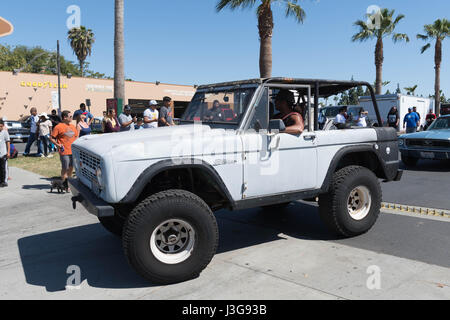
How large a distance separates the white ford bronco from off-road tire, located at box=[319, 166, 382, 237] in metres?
0.01

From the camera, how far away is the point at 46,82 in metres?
34.3

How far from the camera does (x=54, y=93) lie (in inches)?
1352

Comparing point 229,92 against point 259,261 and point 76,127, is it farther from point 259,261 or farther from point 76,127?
point 76,127

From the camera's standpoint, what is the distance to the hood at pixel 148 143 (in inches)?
134

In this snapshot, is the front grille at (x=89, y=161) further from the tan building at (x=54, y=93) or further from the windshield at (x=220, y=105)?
the tan building at (x=54, y=93)

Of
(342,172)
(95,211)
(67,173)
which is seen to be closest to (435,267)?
(342,172)

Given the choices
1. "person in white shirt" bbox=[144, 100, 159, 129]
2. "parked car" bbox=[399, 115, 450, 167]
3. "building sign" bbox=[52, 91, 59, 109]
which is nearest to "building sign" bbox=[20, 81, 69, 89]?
"building sign" bbox=[52, 91, 59, 109]

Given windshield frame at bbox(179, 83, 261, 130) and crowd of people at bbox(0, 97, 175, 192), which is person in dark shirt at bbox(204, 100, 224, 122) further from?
crowd of people at bbox(0, 97, 175, 192)

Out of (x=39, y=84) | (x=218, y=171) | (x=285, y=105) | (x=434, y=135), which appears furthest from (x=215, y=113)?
(x=39, y=84)

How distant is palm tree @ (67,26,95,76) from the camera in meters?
47.8

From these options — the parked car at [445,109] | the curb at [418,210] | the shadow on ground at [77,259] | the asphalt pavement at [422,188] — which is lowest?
the shadow on ground at [77,259]

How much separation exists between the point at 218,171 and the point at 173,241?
78 cm

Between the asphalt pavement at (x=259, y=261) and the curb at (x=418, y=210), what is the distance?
0.35m

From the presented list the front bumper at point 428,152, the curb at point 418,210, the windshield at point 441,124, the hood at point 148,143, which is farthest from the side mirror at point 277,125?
the windshield at point 441,124
